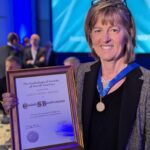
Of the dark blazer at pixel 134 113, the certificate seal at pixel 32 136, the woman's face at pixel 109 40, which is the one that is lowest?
the certificate seal at pixel 32 136

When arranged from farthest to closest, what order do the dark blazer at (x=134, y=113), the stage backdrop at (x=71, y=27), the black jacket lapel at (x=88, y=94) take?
1. the stage backdrop at (x=71, y=27)
2. the black jacket lapel at (x=88, y=94)
3. the dark blazer at (x=134, y=113)

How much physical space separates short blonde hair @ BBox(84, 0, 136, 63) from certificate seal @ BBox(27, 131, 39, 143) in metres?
0.55

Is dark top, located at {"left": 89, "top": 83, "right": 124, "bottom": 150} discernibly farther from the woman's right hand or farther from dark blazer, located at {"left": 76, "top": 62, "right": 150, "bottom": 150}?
the woman's right hand

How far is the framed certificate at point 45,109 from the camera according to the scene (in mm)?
1797

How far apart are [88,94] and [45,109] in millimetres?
224

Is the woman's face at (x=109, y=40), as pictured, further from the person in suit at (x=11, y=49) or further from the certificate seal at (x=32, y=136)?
→ the person in suit at (x=11, y=49)

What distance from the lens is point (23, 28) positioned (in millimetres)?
9836

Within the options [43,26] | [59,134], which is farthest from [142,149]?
[43,26]

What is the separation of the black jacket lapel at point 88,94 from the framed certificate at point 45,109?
5 centimetres

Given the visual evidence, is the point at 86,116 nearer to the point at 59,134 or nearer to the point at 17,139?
the point at 59,134

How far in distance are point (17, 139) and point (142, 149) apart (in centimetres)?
58

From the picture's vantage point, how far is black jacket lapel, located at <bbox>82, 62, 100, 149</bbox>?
5.71 ft

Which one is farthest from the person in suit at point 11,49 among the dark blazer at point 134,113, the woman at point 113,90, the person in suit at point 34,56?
the dark blazer at point 134,113

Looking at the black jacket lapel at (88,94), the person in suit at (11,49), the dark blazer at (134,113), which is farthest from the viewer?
the person in suit at (11,49)
